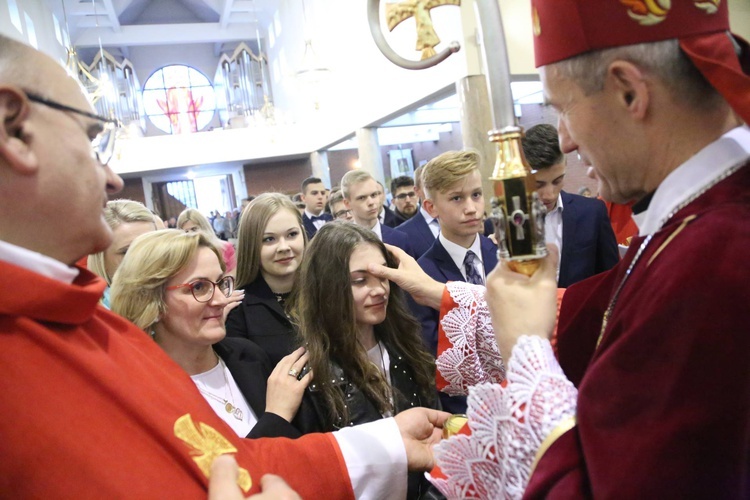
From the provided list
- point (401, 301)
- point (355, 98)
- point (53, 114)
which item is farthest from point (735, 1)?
point (53, 114)

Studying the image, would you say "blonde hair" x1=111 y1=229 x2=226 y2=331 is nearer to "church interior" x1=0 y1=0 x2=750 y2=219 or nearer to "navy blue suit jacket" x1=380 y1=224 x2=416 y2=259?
"navy blue suit jacket" x1=380 y1=224 x2=416 y2=259

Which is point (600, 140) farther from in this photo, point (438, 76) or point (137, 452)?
point (438, 76)

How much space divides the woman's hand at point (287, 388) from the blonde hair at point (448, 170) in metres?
1.44

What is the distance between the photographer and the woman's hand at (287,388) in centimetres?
190

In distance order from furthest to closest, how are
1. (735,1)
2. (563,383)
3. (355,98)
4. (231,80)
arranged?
(231,80), (355,98), (735,1), (563,383)

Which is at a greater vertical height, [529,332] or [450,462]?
Answer: [529,332]

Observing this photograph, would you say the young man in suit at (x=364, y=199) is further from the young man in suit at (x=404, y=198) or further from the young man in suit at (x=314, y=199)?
the young man in suit at (x=314, y=199)

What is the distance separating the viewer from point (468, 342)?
1755mm

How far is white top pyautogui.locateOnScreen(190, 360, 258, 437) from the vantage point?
208cm

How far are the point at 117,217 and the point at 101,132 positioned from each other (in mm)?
2192

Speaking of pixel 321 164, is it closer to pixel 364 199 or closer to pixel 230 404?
pixel 364 199

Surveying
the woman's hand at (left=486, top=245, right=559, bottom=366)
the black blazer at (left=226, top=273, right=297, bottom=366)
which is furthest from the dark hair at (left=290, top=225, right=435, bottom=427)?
the woman's hand at (left=486, top=245, right=559, bottom=366)

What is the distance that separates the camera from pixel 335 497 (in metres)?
1.41

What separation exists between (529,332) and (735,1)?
8.37 metres
